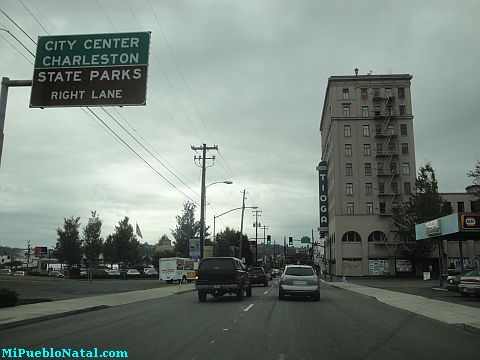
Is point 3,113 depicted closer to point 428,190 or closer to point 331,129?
point 428,190

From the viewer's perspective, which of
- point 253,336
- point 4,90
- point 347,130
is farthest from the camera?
point 347,130

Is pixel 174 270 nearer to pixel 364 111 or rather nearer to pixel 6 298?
pixel 6 298

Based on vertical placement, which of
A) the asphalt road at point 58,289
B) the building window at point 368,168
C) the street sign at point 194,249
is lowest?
the asphalt road at point 58,289

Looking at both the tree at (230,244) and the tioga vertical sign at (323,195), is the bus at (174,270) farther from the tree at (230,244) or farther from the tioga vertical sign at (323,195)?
the tioga vertical sign at (323,195)

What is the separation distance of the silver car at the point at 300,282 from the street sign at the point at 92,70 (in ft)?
38.5

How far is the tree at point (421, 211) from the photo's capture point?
2373 inches

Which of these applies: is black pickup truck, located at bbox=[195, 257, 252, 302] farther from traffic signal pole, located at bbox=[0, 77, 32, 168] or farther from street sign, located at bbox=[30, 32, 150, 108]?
traffic signal pole, located at bbox=[0, 77, 32, 168]

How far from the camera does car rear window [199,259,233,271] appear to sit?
69.6ft

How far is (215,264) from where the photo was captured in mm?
21469

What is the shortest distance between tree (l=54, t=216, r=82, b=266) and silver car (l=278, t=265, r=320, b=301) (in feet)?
163

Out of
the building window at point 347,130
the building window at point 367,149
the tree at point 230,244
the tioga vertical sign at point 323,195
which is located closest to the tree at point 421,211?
the building window at point 367,149

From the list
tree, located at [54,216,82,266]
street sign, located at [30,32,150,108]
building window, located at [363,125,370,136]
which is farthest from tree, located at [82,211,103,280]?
street sign, located at [30,32,150,108]

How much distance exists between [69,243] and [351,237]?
40492 millimetres

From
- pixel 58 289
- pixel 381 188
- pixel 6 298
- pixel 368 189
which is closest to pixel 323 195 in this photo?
pixel 368 189
